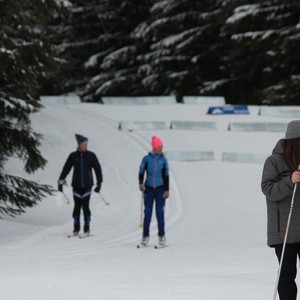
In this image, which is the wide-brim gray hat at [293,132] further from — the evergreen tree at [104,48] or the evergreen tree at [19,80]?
the evergreen tree at [104,48]

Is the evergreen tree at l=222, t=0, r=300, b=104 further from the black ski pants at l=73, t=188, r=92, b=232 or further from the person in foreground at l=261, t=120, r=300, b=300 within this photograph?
the person in foreground at l=261, t=120, r=300, b=300

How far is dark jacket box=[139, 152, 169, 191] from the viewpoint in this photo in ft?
40.6

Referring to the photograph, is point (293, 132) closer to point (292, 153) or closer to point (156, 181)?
point (292, 153)

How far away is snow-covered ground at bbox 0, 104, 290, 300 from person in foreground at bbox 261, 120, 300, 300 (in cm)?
142

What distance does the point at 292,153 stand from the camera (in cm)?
605

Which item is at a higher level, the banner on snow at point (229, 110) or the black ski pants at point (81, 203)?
the banner on snow at point (229, 110)

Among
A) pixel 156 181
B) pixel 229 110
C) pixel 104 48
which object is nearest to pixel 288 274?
pixel 156 181

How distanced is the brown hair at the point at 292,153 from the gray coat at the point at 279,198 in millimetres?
55

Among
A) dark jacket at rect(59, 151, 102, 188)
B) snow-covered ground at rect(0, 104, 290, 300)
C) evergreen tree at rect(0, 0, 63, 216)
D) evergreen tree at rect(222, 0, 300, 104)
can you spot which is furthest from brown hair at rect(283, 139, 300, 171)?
evergreen tree at rect(222, 0, 300, 104)

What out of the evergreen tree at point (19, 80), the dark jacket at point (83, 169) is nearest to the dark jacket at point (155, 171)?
the dark jacket at point (83, 169)

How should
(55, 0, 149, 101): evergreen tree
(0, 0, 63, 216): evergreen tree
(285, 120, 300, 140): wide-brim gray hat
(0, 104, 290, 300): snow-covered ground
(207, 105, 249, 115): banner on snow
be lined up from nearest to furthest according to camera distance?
(285, 120, 300, 140): wide-brim gray hat < (0, 104, 290, 300): snow-covered ground < (0, 0, 63, 216): evergreen tree < (207, 105, 249, 115): banner on snow < (55, 0, 149, 101): evergreen tree

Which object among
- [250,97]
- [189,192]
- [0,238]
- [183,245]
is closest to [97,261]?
[183,245]

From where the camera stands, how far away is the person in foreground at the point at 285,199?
6020mm

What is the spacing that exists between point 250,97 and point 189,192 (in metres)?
17.1
